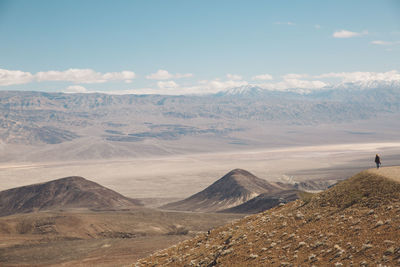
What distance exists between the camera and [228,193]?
453ft

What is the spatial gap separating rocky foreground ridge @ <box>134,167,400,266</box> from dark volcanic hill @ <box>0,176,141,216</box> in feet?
347

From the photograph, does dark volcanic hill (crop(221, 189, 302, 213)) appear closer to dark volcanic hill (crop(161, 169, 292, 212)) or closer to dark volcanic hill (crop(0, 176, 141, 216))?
dark volcanic hill (crop(161, 169, 292, 212))

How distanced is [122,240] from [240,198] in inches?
2969

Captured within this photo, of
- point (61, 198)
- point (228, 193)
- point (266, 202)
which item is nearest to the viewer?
point (266, 202)

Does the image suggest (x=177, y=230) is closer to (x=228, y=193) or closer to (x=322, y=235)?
(x=322, y=235)

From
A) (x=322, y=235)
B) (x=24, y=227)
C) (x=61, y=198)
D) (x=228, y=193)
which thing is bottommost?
(x=61, y=198)

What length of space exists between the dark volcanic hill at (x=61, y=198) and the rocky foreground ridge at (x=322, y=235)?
347 feet

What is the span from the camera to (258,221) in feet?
82.5

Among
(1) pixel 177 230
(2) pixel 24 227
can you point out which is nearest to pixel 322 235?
(1) pixel 177 230

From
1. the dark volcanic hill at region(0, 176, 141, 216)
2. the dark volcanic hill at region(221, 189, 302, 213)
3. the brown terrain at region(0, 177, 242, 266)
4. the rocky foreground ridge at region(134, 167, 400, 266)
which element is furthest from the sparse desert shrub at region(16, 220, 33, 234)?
the rocky foreground ridge at region(134, 167, 400, 266)

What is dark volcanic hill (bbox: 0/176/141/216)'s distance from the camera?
12900cm

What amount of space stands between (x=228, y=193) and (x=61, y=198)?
54953 millimetres

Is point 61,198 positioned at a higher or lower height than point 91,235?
lower

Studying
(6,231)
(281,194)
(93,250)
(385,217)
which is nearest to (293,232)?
(385,217)
